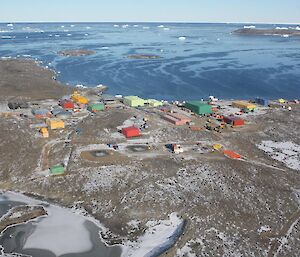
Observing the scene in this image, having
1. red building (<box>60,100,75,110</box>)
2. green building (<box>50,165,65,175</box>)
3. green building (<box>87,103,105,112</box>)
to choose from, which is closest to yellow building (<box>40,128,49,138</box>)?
green building (<box>50,165,65,175</box>)

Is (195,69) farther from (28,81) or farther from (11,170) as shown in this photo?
(11,170)

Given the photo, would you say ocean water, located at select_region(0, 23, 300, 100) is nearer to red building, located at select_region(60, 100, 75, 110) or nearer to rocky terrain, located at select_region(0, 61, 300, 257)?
red building, located at select_region(60, 100, 75, 110)

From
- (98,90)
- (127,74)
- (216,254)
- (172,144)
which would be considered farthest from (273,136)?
(127,74)

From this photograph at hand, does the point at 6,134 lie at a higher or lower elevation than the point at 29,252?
higher

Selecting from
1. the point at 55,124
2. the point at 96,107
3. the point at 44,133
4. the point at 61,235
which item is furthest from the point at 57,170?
the point at 96,107

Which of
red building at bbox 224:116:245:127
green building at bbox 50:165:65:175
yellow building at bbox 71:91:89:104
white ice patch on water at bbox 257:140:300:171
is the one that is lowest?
white ice patch on water at bbox 257:140:300:171

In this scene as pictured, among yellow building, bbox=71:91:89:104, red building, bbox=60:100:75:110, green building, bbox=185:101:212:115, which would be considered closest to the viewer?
green building, bbox=185:101:212:115

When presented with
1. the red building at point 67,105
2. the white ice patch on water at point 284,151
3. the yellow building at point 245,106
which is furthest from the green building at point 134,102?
the white ice patch on water at point 284,151

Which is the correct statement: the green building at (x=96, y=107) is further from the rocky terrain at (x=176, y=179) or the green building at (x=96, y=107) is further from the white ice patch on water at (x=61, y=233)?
the white ice patch on water at (x=61, y=233)
